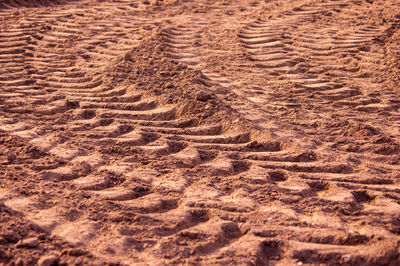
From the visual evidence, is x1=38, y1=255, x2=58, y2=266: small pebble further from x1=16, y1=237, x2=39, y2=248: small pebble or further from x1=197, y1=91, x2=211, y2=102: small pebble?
x1=197, y1=91, x2=211, y2=102: small pebble

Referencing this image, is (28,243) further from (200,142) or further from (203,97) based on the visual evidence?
(203,97)

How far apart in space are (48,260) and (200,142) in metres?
1.50

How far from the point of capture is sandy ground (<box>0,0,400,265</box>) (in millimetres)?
2451

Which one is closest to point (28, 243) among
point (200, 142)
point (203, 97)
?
point (200, 142)

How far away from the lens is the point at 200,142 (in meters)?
3.48

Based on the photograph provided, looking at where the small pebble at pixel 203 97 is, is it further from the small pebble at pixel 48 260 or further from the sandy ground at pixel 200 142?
the small pebble at pixel 48 260

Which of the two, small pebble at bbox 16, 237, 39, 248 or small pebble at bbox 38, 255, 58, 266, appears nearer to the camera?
small pebble at bbox 38, 255, 58, 266

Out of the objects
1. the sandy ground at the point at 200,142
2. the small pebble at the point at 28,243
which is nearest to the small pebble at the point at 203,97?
the sandy ground at the point at 200,142

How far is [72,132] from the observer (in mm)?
3592

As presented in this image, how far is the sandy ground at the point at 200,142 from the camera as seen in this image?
245 centimetres

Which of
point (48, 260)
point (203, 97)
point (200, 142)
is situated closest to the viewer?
point (48, 260)

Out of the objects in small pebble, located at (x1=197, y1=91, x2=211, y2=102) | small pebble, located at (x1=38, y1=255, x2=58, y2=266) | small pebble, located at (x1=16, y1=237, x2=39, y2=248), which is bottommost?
small pebble, located at (x1=38, y1=255, x2=58, y2=266)

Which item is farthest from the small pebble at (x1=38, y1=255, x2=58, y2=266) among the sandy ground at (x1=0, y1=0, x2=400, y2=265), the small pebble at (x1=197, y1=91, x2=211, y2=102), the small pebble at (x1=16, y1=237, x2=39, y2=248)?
the small pebble at (x1=197, y1=91, x2=211, y2=102)

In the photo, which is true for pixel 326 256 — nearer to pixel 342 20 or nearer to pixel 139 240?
pixel 139 240
